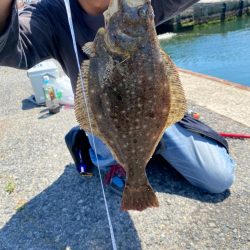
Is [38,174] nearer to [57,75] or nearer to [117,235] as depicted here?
[117,235]

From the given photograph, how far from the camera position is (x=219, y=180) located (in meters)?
3.65

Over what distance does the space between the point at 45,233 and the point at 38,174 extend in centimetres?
115

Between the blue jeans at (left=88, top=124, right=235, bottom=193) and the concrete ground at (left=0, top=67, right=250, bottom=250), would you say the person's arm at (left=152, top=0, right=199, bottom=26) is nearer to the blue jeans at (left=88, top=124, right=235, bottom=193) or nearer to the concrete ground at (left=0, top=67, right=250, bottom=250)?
the blue jeans at (left=88, top=124, right=235, bottom=193)

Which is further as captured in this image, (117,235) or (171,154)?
(171,154)

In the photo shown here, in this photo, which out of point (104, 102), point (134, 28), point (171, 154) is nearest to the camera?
point (134, 28)

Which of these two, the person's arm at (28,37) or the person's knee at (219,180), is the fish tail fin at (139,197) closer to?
the person's knee at (219,180)

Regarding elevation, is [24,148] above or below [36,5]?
below

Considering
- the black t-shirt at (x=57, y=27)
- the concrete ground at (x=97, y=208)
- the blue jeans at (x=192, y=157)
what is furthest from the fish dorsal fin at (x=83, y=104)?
the blue jeans at (x=192, y=157)

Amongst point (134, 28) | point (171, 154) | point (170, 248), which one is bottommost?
point (170, 248)

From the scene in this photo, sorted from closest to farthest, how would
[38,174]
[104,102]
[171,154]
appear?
[104,102] → [171,154] → [38,174]

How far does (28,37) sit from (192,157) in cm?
209

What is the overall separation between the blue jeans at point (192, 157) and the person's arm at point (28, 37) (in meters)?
1.10

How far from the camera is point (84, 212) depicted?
11.9 ft

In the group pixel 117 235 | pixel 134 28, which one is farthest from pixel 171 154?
pixel 134 28
